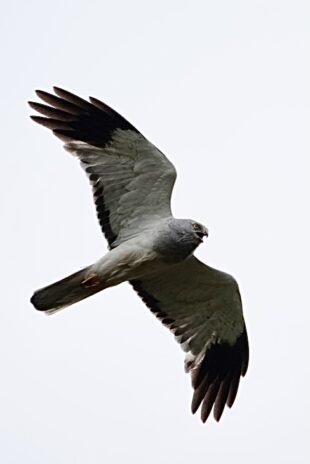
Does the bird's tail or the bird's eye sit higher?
the bird's eye

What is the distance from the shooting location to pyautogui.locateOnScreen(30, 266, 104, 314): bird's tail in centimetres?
1667

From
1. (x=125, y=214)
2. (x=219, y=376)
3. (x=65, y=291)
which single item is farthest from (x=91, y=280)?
(x=219, y=376)

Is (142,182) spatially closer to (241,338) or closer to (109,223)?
(109,223)

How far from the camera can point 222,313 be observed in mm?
18672

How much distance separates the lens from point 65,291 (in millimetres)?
16766

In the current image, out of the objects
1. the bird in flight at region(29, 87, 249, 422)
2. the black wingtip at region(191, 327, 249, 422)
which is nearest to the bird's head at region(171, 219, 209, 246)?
the bird in flight at region(29, 87, 249, 422)

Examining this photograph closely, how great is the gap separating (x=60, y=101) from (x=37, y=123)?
0.55 meters

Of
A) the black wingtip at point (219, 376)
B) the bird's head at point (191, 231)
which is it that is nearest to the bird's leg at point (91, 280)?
the bird's head at point (191, 231)

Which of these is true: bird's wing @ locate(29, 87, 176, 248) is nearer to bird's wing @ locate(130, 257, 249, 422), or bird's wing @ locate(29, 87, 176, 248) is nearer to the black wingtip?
bird's wing @ locate(130, 257, 249, 422)

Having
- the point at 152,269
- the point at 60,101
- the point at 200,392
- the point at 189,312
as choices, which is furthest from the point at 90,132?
the point at 200,392

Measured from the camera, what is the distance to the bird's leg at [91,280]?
16.7m

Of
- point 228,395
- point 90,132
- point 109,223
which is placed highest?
point 90,132

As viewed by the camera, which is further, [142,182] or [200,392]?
[200,392]

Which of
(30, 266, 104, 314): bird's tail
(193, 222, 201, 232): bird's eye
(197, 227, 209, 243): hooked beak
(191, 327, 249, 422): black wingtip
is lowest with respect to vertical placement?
(191, 327, 249, 422): black wingtip
